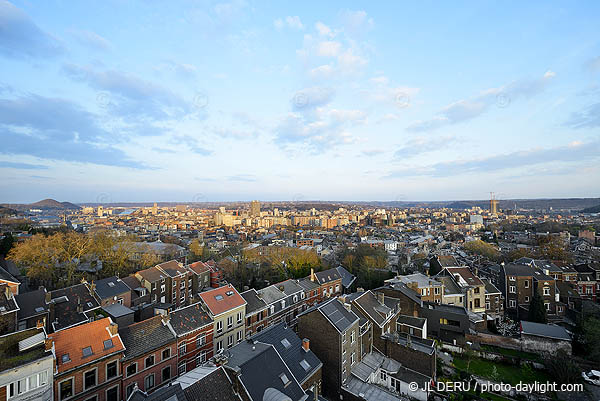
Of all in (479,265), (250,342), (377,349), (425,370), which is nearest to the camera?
(250,342)

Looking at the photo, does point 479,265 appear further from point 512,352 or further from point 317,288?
point 317,288

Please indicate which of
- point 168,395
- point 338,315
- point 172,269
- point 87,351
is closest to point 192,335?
point 87,351

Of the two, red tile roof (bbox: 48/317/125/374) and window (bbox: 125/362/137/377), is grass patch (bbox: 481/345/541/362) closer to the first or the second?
window (bbox: 125/362/137/377)

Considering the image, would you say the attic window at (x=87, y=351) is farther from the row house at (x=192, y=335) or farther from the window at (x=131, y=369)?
the row house at (x=192, y=335)

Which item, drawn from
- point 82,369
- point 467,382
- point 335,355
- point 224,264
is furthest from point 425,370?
point 224,264

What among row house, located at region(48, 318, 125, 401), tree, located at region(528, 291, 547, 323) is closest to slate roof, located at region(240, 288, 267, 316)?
row house, located at region(48, 318, 125, 401)

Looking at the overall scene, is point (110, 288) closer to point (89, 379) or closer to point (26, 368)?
point (89, 379)
